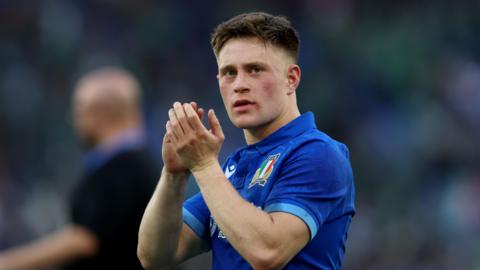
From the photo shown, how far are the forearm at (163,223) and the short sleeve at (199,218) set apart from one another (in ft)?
0.32

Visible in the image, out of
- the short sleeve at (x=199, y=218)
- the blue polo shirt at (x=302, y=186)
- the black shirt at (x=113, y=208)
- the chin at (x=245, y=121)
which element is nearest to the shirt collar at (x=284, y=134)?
the blue polo shirt at (x=302, y=186)

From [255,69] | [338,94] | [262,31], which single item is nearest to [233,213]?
[255,69]

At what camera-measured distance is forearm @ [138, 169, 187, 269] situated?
361cm

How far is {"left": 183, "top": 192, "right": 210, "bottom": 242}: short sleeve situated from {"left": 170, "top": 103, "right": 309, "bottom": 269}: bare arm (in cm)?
49

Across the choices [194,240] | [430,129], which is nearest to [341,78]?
[430,129]

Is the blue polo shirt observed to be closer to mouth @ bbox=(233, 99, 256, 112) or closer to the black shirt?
mouth @ bbox=(233, 99, 256, 112)

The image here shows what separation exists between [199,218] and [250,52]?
71 centimetres

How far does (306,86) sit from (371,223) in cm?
229

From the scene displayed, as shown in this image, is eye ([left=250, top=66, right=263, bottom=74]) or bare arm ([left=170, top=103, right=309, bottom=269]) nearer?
bare arm ([left=170, top=103, right=309, bottom=269])

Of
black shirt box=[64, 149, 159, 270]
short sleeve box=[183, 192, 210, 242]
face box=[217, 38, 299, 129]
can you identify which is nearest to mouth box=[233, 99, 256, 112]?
face box=[217, 38, 299, 129]

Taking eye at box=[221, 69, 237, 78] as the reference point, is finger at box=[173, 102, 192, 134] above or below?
below

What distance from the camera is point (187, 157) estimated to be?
3.39 metres

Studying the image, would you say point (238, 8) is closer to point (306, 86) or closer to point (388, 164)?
point (306, 86)

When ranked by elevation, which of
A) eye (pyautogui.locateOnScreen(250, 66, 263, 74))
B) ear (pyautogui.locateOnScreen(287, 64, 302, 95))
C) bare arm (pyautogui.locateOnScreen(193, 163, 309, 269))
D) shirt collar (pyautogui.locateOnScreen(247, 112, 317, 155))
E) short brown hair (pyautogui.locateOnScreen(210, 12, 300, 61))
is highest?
short brown hair (pyautogui.locateOnScreen(210, 12, 300, 61))
